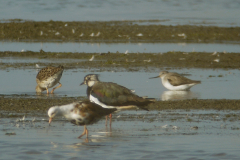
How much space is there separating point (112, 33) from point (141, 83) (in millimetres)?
18173

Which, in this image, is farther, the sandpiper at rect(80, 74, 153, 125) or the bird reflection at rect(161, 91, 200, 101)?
the bird reflection at rect(161, 91, 200, 101)

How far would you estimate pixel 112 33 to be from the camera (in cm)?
3484

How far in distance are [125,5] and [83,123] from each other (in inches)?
2317

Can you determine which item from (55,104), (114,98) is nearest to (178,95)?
(55,104)

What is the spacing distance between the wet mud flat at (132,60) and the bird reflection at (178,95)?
502cm

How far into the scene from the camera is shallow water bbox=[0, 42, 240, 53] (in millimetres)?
27312

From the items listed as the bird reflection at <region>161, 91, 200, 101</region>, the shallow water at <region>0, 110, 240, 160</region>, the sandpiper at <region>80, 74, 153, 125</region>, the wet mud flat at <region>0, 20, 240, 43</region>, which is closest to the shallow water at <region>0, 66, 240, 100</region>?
the bird reflection at <region>161, 91, 200, 101</region>

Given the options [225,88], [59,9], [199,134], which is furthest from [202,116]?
[59,9]

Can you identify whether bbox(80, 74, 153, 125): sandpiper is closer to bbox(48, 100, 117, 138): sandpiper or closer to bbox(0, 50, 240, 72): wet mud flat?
bbox(48, 100, 117, 138): sandpiper

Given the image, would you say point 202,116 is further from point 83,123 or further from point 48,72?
point 48,72

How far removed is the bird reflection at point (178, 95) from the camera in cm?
1431

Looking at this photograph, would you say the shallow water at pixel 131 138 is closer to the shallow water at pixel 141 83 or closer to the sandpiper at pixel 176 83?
the shallow water at pixel 141 83

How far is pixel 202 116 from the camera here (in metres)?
11.6

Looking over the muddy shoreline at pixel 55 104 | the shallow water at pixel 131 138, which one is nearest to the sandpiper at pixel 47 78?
the muddy shoreline at pixel 55 104
